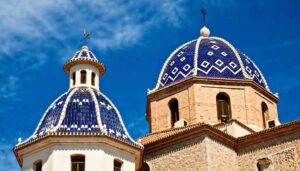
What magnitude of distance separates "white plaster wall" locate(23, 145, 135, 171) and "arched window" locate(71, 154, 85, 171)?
115 millimetres

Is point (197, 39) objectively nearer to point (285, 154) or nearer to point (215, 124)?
point (215, 124)

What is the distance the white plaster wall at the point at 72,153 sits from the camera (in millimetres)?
17000

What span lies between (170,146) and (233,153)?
7.21ft

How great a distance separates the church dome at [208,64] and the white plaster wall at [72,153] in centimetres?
714

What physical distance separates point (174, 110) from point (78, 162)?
7206mm

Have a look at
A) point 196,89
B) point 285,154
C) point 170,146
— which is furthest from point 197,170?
point 196,89

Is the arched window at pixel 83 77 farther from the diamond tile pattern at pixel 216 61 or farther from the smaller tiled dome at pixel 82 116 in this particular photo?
the diamond tile pattern at pixel 216 61

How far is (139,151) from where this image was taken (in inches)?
727

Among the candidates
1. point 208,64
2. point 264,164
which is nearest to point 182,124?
point 208,64

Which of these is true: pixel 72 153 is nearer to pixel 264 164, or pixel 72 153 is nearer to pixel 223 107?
pixel 264 164

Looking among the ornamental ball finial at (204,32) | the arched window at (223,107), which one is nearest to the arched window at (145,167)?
the arched window at (223,107)

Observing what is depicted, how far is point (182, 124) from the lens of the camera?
22391 mm

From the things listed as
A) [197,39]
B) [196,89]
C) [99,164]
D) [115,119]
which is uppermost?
[197,39]

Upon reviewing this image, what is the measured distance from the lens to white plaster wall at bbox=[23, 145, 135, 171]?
17.0 meters
